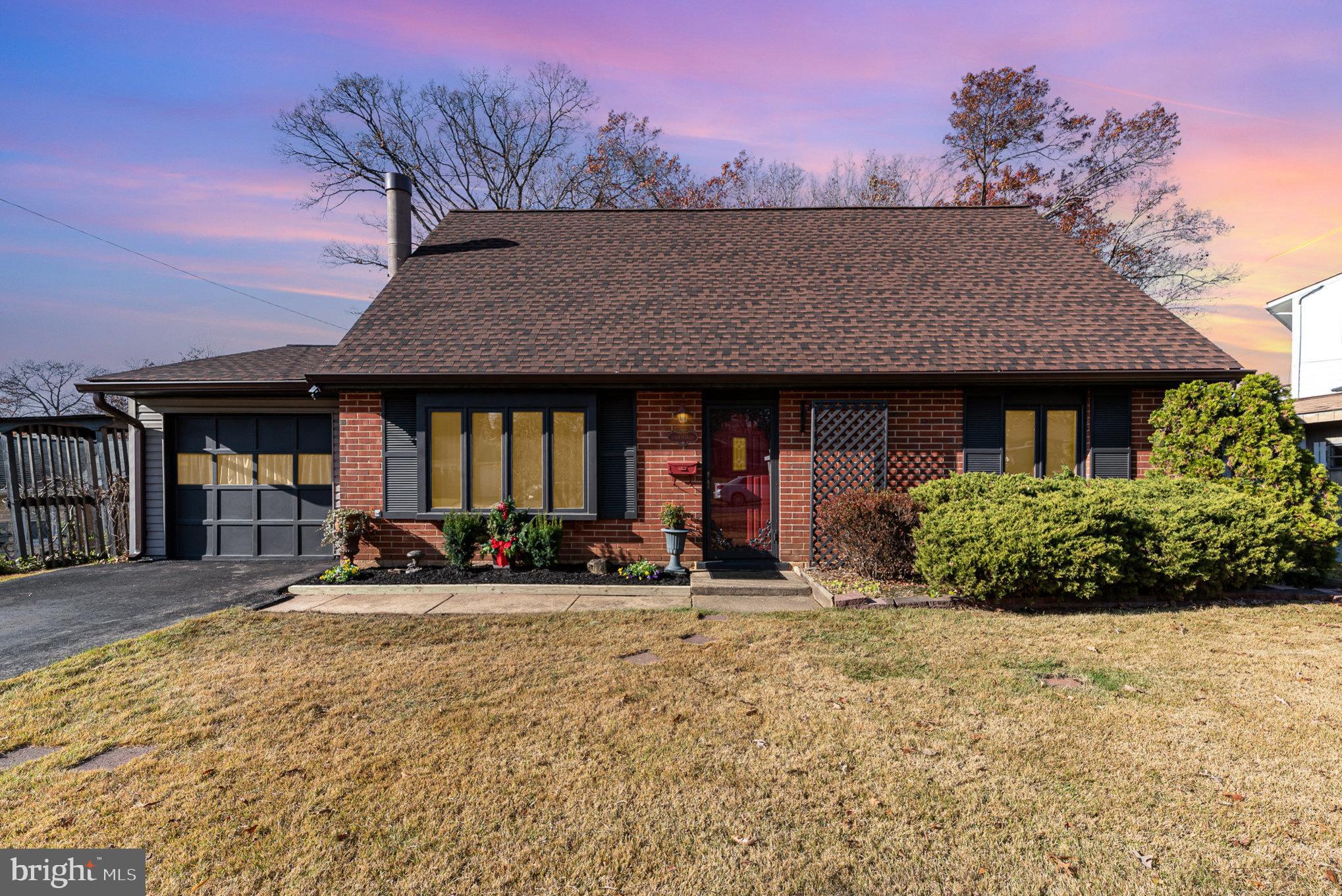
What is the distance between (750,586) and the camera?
7352mm

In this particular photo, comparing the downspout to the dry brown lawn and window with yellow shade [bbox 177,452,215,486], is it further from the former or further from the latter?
the dry brown lawn

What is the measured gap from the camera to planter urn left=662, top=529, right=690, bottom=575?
26.6ft

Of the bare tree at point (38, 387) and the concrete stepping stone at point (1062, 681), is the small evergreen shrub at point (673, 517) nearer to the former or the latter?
the concrete stepping stone at point (1062, 681)

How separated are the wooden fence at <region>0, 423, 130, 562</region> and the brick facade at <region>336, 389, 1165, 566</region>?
4.29m

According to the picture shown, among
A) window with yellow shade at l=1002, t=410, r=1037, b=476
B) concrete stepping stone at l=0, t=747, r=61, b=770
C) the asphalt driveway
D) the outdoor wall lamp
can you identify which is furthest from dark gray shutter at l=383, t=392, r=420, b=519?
window with yellow shade at l=1002, t=410, r=1037, b=476

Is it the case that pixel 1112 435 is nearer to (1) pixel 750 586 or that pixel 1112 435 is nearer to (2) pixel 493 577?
(1) pixel 750 586

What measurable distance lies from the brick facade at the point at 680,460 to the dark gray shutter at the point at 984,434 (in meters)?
0.15

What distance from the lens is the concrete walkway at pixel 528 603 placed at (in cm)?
669

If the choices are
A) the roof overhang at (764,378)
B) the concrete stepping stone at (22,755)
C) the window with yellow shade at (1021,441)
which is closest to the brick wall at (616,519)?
the roof overhang at (764,378)

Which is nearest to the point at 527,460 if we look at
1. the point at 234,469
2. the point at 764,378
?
the point at 764,378

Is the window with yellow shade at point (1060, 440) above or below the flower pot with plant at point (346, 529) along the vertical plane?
above

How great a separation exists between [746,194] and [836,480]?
56.0ft

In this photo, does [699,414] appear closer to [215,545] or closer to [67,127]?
[215,545]

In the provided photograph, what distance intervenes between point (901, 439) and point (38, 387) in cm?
3563
